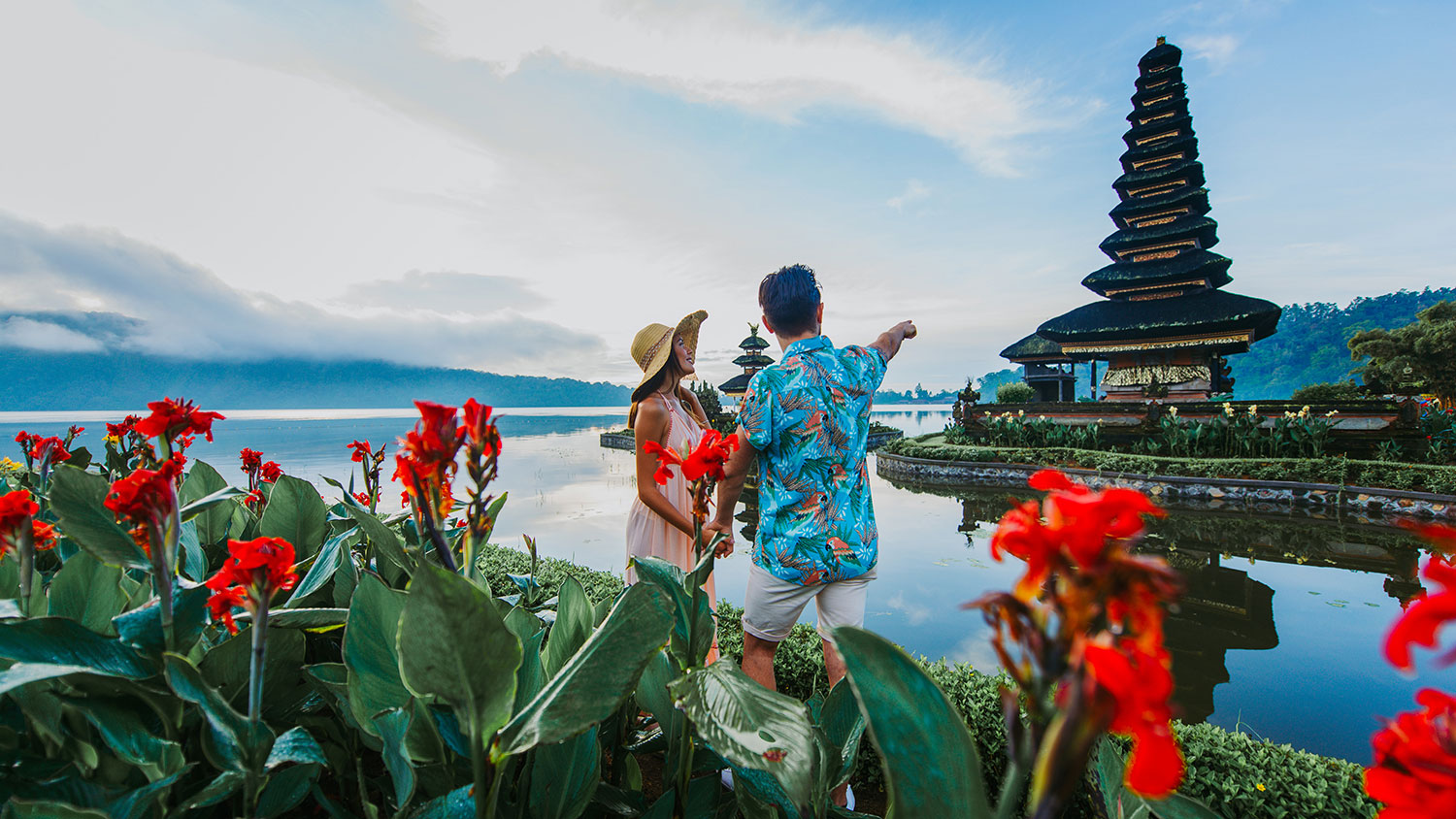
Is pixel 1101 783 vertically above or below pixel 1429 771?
below

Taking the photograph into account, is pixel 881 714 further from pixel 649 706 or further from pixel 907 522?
pixel 907 522

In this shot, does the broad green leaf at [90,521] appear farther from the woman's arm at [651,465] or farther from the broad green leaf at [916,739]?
the woman's arm at [651,465]

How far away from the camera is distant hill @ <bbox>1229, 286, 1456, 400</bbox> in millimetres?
60812

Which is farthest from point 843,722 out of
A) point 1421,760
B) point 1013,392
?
point 1013,392

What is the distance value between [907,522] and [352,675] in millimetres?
8530

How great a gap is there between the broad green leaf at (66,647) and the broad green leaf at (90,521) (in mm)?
180

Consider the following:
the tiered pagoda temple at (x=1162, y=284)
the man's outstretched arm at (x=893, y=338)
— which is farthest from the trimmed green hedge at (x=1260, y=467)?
the man's outstretched arm at (x=893, y=338)

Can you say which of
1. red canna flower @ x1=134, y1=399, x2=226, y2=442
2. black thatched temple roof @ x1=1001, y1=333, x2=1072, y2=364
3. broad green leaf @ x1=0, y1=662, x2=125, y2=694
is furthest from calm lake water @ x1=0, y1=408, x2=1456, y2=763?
black thatched temple roof @ x1=1001, y1=333, x2=1072, y2=364

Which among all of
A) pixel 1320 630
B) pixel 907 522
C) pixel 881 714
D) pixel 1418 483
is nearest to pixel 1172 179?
pixel 1418 483

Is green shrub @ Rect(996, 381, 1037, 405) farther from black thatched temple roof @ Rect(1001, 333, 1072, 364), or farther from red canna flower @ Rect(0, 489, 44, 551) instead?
red canna flower @ Rect(0, 489, 44, 551)

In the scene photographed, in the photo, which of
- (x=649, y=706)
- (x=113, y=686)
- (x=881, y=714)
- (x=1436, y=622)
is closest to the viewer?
(x=1436, y=622)

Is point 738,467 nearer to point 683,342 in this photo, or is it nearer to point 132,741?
point 683,342

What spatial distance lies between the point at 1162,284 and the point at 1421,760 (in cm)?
2118

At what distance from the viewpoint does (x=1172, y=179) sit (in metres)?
18.5
